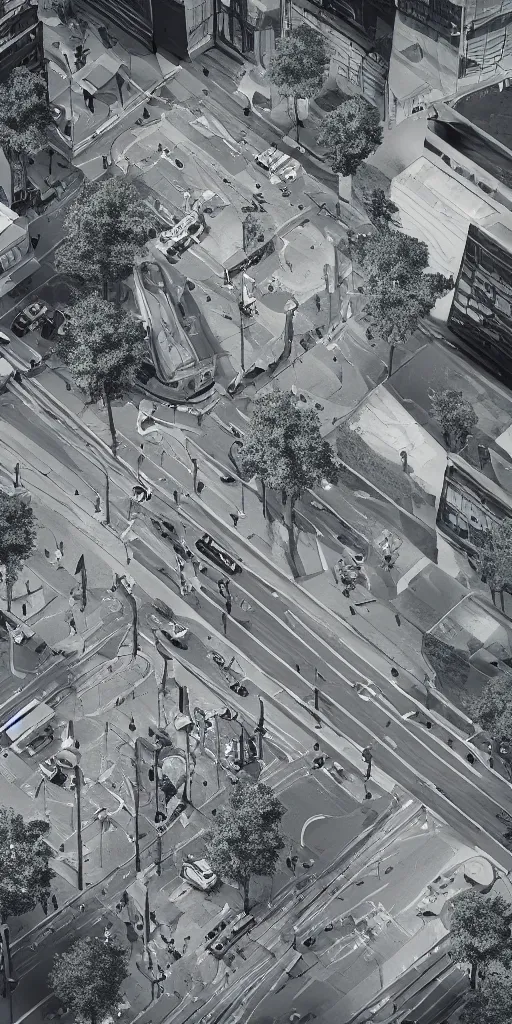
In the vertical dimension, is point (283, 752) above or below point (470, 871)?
above

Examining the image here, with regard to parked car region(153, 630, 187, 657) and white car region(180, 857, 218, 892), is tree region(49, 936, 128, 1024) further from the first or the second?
parked car region(153, 630, 187, 657)

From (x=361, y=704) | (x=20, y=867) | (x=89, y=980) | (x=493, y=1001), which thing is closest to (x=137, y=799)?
(x=20, y=867)

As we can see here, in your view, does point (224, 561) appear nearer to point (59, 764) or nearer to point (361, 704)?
point (361, 704)

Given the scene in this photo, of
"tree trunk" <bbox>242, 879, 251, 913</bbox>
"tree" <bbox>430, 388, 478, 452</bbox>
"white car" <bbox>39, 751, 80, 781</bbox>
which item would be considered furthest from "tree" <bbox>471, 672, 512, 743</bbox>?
"white car" <bbox>39, 751, 80, 781</bbox>

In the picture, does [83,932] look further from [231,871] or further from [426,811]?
[426,811]

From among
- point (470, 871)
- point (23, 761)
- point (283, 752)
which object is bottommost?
point (470, 871)

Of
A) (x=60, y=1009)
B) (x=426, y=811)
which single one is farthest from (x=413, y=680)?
(x=60, y=1009)

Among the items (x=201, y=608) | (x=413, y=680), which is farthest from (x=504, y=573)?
(x=201, y=608)

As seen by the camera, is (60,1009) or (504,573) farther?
(504,573)
